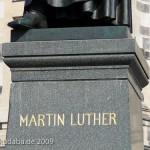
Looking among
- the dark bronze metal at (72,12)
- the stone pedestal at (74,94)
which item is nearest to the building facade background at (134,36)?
the dark bronze metal at (72,12)

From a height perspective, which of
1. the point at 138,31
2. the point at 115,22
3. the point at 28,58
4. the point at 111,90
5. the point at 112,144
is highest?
the point at 138,31

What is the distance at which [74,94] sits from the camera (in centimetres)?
405

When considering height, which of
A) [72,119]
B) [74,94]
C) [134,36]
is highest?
[134,36]

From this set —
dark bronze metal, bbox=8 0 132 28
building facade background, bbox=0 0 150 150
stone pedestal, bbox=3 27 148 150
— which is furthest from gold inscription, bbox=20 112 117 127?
building facade background, bbox=0 0 150 150

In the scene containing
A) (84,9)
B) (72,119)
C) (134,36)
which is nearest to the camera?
(72,119)

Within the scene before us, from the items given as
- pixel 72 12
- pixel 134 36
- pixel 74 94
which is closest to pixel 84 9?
pixel 72 12

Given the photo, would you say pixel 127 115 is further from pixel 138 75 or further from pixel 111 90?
pixel 138 75

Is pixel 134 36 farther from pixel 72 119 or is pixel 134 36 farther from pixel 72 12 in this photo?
pixel 72 119

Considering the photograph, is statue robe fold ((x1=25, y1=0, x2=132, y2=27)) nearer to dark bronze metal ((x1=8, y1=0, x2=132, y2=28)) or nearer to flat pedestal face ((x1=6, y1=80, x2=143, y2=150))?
dark bronze metal ((x1=8, y1=0, x2=132, y2=28))

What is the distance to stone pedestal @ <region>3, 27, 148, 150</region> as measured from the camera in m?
3.92

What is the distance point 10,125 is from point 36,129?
0.20 metres

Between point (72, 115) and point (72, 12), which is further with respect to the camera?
point (72, 12)

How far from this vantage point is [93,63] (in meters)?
4.07

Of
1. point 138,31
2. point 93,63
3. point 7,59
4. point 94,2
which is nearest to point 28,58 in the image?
point 7,59
